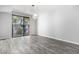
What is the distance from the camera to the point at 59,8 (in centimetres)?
588

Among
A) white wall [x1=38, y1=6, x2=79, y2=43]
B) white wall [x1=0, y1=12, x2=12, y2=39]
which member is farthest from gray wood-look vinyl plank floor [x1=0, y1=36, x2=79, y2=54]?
white wall [x1=0, y1=12, x2=12, y2=39]

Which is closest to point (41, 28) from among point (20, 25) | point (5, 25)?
point (20, 25)

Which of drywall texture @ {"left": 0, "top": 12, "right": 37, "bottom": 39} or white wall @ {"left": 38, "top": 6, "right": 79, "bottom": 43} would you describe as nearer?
white wall @ {"left": 38, "top": 6, "right": 79, "bottom": 43}

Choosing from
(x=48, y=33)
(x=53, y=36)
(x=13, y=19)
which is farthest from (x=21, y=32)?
(x=53, y=36)

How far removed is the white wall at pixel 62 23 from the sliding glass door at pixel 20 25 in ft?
5.60

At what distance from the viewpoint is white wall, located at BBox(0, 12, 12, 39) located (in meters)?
6.14

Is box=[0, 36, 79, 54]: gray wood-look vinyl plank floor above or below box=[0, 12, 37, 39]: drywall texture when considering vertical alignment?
below

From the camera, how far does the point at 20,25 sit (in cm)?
756

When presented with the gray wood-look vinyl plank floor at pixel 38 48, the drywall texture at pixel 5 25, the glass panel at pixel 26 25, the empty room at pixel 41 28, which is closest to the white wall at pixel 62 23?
the empty room at pixel 41 28

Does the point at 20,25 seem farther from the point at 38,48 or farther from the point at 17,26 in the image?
the point at 38,48

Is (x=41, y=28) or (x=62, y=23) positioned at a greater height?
(x=62, y=23)

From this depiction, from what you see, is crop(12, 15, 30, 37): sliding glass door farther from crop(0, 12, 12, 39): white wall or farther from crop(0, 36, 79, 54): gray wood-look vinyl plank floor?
crop(0, 36, 79, 54): gray wood-look vinyl plank floor

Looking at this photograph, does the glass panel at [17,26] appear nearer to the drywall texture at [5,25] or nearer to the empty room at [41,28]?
the empty room at [41,28]

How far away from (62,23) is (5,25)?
180 inches
